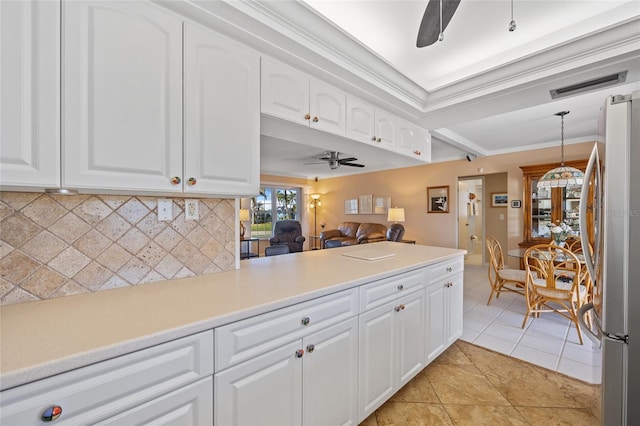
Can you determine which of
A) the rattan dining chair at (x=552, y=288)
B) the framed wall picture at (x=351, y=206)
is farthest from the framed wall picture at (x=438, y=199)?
the rattan dining chair at (x=552, y=288)

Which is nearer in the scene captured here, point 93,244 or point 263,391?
point 263,391

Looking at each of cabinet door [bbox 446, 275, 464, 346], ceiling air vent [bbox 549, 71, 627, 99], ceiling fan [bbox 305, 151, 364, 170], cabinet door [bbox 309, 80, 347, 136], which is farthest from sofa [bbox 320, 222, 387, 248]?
cabinet door [bbox 309, 80, 347, 136]

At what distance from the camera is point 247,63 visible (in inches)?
58.1

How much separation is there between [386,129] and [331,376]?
201 centimetres

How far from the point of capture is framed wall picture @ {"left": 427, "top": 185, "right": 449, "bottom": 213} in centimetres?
606

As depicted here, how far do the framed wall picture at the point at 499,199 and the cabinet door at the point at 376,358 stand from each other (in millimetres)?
5908

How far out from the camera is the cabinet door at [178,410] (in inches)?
31.4

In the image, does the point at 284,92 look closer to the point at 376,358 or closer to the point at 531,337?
the point at 376,358

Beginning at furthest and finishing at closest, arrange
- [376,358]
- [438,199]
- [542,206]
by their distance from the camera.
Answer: [438,199] → [542,206] → [376,358]

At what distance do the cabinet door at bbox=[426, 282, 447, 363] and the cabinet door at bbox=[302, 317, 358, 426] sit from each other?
0.87 m

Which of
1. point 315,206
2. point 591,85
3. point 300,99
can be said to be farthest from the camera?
point 315,206

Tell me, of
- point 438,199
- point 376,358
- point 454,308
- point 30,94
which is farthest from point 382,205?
point 30,94

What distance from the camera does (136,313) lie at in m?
0.98

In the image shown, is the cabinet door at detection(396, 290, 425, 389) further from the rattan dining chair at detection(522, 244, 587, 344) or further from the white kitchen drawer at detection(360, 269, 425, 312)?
the rattan dining chair at detection(522, 244, 587, 344)
